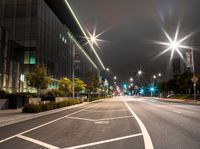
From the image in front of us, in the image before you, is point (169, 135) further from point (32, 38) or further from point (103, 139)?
point (32, 38)

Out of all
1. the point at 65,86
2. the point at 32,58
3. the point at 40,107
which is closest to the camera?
the point at 40,107

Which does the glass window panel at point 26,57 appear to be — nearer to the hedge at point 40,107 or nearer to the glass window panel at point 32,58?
the glass window panel at point 32,58

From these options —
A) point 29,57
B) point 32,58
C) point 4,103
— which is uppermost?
point 29,57

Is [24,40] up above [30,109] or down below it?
above

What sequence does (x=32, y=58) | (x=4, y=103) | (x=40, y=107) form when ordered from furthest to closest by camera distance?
1. (x=32, y=58)
2. (x=4, y=103)
3. (x=40, y=107)

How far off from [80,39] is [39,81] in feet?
184

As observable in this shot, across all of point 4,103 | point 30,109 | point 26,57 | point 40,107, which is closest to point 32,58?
point 26,57

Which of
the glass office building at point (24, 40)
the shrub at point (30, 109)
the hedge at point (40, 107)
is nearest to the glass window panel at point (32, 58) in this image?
the glass office building at point (24, 40)

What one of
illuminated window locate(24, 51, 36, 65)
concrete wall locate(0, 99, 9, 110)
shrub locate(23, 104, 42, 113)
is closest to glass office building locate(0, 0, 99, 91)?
illuminated window locate(24, 51, 36, 65)

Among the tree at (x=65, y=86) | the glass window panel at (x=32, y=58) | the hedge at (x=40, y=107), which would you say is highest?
the glass window panel at (x=32, y=58)

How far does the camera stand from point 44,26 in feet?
160

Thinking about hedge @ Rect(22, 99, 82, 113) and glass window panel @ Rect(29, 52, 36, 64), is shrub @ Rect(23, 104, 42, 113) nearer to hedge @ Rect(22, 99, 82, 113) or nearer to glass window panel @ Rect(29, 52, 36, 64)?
hedge @ Rect(22, 99, 82, 113)

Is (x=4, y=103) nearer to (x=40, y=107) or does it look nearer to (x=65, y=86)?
(x=40, y=107)

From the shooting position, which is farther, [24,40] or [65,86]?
[65,86]
